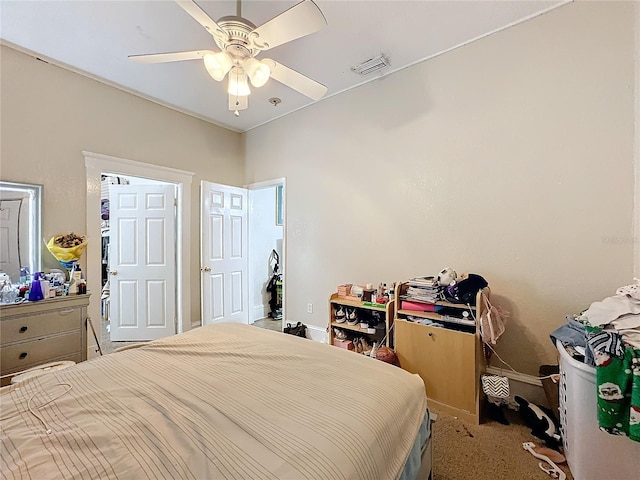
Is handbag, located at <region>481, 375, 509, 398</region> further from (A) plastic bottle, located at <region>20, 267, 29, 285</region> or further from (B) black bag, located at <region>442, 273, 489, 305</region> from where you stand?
(A) plastic bottle, located at <region>20, 267, 29, 285</region>

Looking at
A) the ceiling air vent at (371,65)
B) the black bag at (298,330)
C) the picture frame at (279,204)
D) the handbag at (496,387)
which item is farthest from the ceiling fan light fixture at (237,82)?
the picture frame at (279,204)

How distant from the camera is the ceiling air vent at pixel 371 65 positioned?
259 cm

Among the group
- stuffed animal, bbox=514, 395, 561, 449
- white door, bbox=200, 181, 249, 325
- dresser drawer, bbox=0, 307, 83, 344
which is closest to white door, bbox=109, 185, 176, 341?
white door, bbox=200, 181, 249, 325

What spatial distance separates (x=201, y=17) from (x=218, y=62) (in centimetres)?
24

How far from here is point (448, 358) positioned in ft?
6.79

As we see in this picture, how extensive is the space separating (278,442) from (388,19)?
8.67ft

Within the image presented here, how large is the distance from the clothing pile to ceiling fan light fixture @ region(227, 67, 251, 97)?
2267mm

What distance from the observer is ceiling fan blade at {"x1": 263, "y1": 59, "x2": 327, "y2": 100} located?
71.8 inches

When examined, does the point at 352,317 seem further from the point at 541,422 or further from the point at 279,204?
the point at 279,204

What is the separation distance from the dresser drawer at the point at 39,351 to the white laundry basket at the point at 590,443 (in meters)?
3.45

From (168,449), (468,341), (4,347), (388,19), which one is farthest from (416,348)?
(4,347)

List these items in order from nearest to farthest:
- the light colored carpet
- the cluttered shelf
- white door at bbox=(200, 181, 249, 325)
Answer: the light colored carpet, the cluttered shelf, white door at bbox=(200, 181, 249, 325)

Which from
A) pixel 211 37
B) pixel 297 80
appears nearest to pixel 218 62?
pixel 297 80

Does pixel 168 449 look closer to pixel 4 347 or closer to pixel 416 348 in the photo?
pixel 416 348
